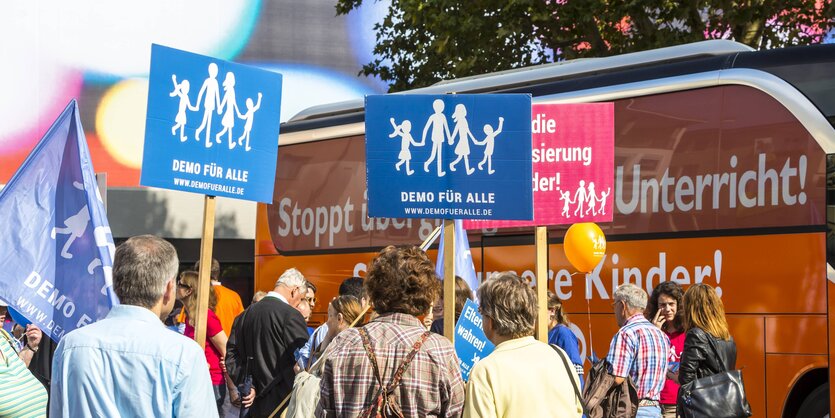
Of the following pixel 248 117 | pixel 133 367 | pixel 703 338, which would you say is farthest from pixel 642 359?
pixel 133 367

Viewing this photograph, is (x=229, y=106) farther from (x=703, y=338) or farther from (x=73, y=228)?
(x=703, y=338)

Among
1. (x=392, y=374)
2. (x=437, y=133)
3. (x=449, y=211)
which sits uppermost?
(x=437, y=133)

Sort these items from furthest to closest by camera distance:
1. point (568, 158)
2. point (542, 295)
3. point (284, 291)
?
point (284, 291) < point (568, 158) < point (542, 295)

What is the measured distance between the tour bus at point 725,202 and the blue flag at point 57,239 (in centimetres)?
512

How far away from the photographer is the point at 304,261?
46.1 ft

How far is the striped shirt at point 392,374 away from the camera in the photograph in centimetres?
466

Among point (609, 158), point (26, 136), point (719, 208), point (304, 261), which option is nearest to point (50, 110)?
point (26, 136)

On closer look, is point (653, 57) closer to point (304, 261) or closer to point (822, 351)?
point (822, 351)

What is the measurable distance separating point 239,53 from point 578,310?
19.3 metres

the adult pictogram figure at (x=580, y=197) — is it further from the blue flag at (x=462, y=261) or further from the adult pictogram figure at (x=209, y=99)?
the adult pictogram figure at (x=209, y=99)

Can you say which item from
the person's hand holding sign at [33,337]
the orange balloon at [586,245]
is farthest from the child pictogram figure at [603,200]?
the person's hand holding sign at [33,337]

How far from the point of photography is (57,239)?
6.28 meters

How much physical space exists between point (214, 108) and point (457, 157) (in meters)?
1.34

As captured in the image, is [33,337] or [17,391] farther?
[33,337]
